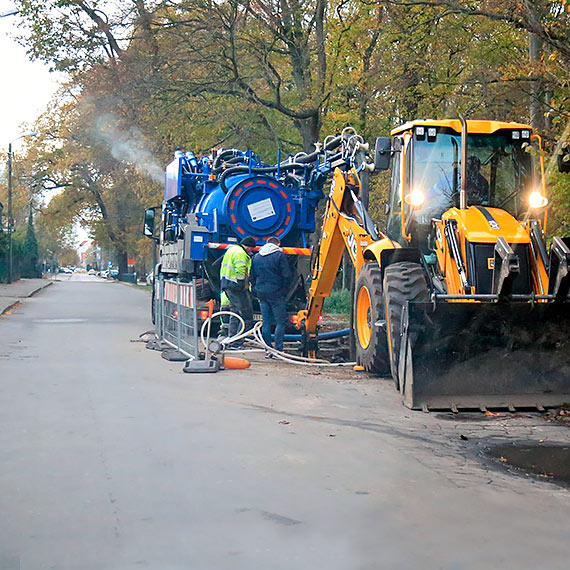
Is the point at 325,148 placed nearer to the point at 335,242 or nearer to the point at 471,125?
the point at 335,242

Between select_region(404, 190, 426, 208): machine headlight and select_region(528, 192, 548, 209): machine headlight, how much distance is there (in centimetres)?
123

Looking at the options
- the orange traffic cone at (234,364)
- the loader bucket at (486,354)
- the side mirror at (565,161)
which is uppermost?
the side mirror at (565,161)

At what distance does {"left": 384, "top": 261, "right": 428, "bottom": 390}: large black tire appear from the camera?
30.3ft

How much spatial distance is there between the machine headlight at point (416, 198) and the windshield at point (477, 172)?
0.17ft

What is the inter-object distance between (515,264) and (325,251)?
502cm

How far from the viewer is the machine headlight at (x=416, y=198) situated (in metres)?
9.88

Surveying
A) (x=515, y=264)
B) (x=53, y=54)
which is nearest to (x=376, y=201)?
(x=53, y=54)

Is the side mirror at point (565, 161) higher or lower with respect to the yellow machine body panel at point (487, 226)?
higher

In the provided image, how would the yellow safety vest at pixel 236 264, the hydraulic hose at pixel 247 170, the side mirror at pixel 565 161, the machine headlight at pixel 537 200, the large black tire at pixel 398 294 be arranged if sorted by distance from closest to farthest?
1. the side mirror at pixel 565 161
2. the large black tire at pixel 398 294
3. the machine headlight at pixel 537 200
4. the yellow safety vest at pixel 236 264
5. the hydraulic hose at pixel 247 170

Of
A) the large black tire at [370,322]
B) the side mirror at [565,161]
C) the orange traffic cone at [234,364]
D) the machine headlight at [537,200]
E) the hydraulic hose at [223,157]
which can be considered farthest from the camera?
the hydraulic hose at [223,157]

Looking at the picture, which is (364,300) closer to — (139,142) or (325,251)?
(325,251)


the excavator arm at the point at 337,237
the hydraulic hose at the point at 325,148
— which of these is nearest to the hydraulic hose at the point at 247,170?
the hydraulic hose at the point at 325,148

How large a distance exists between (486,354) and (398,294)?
1256 millimetres

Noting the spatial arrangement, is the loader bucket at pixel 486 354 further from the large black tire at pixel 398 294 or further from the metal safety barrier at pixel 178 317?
the metal safety barrier at pixel 178 317
